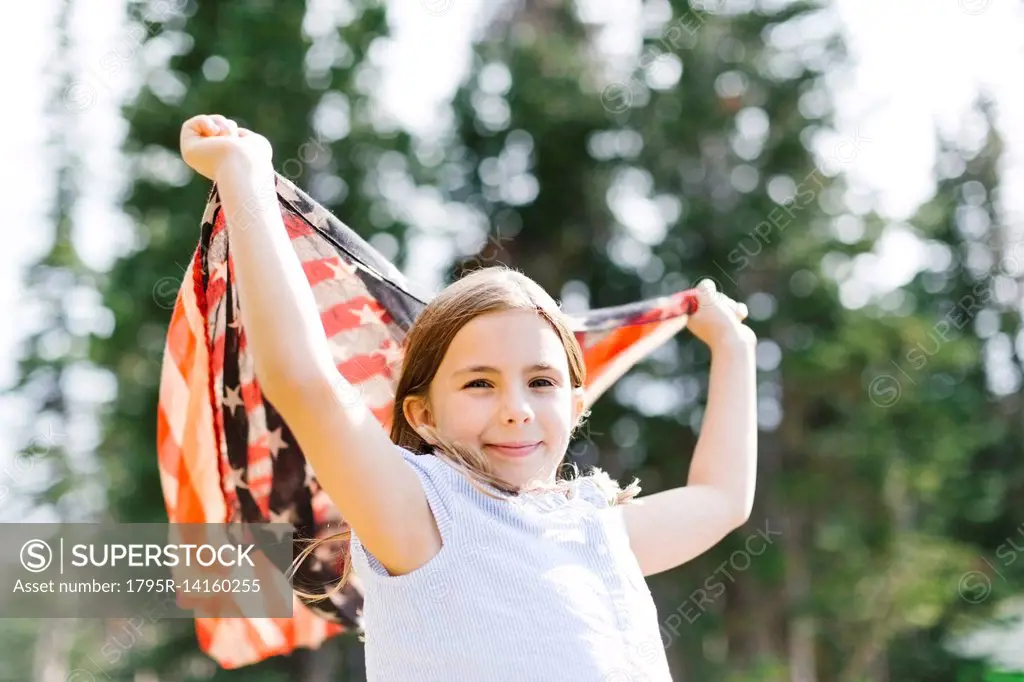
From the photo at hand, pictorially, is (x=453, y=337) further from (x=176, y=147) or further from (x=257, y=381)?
(x=176, y=147)

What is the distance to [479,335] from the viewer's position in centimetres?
171

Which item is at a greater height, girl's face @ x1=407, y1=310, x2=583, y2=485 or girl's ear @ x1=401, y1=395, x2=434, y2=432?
girl's face @ x1=407, y1=310, x2=583, y2=485

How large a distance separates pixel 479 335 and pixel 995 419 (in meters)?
17.5

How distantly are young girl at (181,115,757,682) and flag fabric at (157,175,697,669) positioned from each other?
0.74 meters

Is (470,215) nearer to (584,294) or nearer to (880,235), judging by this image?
(584,294)

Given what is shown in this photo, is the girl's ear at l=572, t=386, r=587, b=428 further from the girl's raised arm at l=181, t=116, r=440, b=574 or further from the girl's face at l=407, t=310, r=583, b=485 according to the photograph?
the girl's raised arm at l=181, t=116, r=440, b=574

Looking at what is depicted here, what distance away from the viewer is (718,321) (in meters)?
2.39

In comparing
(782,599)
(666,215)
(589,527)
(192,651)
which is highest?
(589,527)

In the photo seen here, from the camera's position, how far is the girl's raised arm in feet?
4.72

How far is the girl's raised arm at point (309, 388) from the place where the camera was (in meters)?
1.44

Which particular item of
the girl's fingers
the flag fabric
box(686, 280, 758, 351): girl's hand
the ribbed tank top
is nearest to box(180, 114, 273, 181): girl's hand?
the girl's fingers

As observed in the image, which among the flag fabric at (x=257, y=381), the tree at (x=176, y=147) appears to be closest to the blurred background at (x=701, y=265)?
the tree at (x=176, y=147)

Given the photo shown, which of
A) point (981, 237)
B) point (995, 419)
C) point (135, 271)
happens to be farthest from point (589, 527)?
point (981, 237)

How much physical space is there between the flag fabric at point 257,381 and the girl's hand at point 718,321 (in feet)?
0.22
